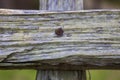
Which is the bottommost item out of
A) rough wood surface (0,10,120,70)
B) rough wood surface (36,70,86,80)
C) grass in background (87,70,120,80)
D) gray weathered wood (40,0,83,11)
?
A: grass in background (87,70,120,80)

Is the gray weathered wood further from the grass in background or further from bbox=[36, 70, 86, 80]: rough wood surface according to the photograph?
the grass in background

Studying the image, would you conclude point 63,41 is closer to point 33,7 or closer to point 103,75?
point 103,75

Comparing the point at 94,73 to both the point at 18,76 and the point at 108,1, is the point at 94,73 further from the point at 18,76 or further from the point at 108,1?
the point at 108,1

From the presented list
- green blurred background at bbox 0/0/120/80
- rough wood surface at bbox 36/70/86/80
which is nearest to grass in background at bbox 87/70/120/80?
green blurred background at bbox 0/0/120/80

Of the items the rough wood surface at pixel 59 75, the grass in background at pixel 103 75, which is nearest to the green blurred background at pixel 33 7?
the grass in background at pixel 103 75

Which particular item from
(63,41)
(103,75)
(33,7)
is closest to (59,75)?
(63,41)

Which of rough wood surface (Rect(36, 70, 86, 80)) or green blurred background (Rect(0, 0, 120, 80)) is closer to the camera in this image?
rough wood surface (Rect(36, 70, 86, 80))

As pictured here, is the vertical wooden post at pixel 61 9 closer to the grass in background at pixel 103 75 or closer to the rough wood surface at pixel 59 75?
the rough wood surface at pixel 59 75
